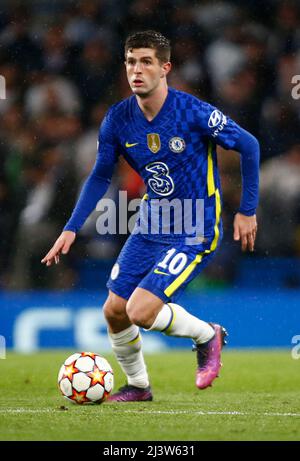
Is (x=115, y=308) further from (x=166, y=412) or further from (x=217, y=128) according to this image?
(x=217, y=128)

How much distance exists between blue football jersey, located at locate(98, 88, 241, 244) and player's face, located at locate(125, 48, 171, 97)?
0.17 m

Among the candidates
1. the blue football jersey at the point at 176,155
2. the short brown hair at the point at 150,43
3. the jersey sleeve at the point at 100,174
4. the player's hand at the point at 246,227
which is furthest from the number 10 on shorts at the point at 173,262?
the short brown hair at the point at 150,43

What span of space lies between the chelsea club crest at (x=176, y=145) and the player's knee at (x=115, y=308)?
2.98 ft

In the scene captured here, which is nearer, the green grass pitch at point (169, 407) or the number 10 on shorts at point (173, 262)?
the green grass pitch at point (169, 407)

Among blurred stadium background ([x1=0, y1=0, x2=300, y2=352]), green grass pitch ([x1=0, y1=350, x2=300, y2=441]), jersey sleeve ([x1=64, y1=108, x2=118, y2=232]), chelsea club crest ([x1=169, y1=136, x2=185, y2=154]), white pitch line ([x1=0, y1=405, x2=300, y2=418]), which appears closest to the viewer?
green grass pitch ([x1=0, y1=350, x2=300, y2=441])

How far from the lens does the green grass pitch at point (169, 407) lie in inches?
176

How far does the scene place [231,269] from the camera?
10531 mm

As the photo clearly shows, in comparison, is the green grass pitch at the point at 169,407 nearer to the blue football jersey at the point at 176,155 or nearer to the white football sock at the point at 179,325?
the white football sock at the point at 179,325

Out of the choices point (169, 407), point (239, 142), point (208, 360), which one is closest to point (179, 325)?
point (208, 360)

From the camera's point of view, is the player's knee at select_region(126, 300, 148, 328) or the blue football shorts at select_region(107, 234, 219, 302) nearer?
the player's knee at select_region(126, 300, 148, 328)

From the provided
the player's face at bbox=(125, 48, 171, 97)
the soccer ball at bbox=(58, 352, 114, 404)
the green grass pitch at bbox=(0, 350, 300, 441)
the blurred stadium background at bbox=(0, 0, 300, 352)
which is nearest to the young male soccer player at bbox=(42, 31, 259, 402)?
the player's face at bbox=(125, 48, 171, 97)

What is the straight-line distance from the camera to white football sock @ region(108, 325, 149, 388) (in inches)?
236

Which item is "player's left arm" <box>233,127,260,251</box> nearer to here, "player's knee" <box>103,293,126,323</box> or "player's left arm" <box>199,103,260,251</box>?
"player's left arm" <box>199,103,260,251</box>

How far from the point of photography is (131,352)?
6.04 metres
